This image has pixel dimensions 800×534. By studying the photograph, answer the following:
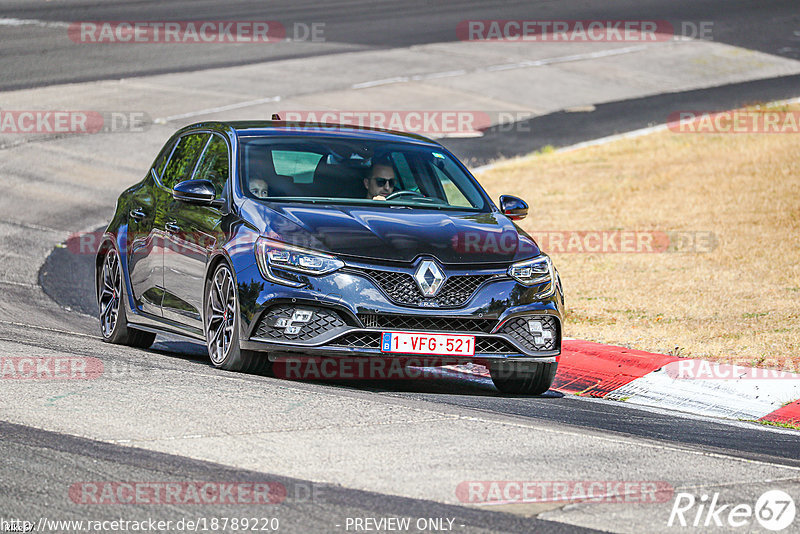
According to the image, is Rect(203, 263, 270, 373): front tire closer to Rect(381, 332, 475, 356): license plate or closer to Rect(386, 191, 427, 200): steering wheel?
Rect(381, 332, 475, 356): license plate

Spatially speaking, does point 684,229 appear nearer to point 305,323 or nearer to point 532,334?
point 532,334

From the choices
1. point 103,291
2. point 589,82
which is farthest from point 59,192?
point 589,82

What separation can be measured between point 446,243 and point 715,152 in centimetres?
1598

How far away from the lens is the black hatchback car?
27.3 feet

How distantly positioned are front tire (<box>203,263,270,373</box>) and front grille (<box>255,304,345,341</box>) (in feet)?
1.02

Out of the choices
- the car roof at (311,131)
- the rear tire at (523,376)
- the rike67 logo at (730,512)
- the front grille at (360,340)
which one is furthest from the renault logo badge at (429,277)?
the rike67 logo at (730,512)

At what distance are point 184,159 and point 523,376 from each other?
10.6 feet

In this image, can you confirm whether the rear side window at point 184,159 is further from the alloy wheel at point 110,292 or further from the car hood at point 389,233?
the car hood at point 389,233

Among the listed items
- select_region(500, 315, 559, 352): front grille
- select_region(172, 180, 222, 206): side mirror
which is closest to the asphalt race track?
select_region(500, 315, 559, 352): front grille

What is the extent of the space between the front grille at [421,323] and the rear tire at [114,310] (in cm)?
306

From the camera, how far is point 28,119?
76.5 feet

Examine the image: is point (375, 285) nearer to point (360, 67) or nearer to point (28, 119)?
point (28, 119)

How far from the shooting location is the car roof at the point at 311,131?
9.88 metres

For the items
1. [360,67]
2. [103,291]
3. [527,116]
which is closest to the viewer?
[103,291]
